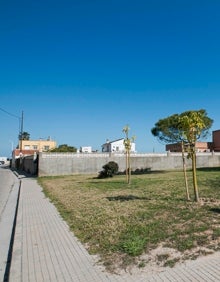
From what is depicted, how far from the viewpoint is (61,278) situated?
14.4 feet

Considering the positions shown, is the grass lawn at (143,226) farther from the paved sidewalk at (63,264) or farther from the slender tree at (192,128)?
the slender tree at (192,128)

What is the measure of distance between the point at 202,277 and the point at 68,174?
23700 mm

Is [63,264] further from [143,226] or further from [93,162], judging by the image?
[93,162]

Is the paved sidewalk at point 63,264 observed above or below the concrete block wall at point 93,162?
below

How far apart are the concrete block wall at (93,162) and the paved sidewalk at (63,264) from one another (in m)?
19.7

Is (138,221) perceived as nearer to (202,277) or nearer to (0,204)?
(202,277)

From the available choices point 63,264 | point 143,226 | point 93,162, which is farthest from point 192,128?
point 93,162

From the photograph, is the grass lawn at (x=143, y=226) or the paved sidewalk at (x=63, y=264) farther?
the grass lawn at (x=143, y=226)

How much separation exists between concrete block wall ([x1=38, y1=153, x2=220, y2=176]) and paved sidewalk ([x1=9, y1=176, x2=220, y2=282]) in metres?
19.7

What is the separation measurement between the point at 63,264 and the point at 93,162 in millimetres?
23687

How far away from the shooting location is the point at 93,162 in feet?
93.9

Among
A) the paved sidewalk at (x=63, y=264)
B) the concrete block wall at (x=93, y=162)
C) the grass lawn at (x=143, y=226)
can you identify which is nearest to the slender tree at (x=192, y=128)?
the grass lawn at (x=143, y=226)

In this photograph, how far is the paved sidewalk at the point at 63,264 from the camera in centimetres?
433

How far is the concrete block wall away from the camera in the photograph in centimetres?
2672
